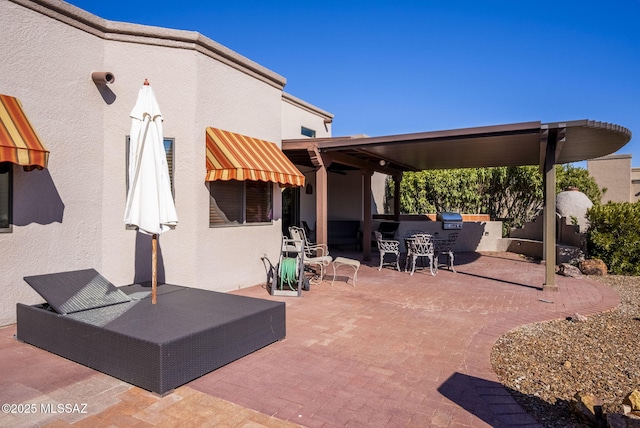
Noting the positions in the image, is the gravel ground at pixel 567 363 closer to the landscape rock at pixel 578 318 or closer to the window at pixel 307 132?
the landscape rock at pixel 578 318

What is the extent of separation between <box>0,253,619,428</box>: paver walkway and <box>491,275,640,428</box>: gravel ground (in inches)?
8.7

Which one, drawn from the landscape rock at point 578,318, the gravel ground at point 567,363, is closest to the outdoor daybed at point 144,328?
the gravel ground at point 567,363

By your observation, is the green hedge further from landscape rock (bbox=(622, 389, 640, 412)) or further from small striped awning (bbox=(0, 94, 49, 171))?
small striped awning (bbox=(0, 94, 49, 171))

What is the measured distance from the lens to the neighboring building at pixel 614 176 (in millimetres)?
22062

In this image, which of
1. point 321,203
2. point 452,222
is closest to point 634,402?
point 321,203

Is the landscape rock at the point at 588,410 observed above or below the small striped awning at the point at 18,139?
below

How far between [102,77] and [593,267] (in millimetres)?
13615

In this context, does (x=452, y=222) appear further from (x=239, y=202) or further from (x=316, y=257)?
(x=239, y=202)

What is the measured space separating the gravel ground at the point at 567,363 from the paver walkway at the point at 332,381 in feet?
0.73

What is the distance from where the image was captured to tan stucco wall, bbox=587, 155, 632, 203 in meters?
22.0

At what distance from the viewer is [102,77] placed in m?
7.14

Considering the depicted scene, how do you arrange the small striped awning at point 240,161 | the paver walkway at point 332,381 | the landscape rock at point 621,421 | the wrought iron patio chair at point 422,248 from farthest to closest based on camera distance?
the wrought iron patio chair at point 422,248, the small striped awning at point 240,161, the paver walkway at point 332,381, the landscape rock at point 621,421

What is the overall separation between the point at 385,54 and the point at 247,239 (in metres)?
12.4

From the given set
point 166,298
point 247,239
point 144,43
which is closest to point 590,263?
point 247,239
